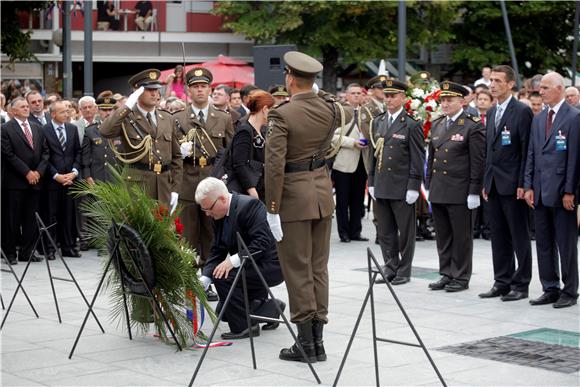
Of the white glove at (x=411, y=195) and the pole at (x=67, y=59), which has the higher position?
the pole at (x=67, y=59)

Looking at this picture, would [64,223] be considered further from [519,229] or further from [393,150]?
[519,229]

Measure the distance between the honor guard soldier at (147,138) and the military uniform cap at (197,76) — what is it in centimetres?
70

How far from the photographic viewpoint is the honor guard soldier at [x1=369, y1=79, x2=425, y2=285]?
1196 cm

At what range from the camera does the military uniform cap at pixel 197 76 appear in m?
11.6

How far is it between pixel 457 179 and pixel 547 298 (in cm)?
167

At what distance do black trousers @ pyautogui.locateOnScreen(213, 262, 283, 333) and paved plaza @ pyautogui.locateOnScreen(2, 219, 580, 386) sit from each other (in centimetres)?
21

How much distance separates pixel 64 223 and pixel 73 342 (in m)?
6.04

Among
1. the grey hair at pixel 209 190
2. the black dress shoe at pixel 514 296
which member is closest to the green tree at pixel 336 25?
the black dress shoe at pixel 514 296

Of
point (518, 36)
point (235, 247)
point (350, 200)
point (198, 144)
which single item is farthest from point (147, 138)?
point (518, 36)

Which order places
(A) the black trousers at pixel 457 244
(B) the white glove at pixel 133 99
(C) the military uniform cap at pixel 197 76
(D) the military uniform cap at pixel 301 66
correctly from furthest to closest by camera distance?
1. (A) the black trousers at pixel 457 244
2. (C) the military uniform cap at pixel 197 76
3. (B) the white glove at pixel 133 99
4. (D) the military uniform cap at pixel 301 66

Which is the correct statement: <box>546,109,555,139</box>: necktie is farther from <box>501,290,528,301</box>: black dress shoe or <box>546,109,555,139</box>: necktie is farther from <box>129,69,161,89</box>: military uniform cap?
<box>129,69,161,89</box>: military uniform cap

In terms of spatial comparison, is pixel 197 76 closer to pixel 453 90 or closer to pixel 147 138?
pixel 147 138

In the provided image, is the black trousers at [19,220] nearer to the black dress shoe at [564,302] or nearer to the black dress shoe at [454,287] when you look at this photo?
the black dress shoe at [454,287]

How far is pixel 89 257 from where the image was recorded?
14.8m
